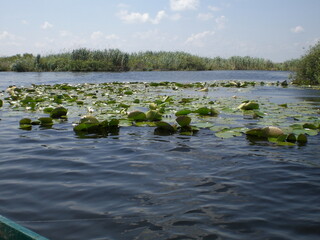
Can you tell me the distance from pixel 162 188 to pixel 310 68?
50.4 ft

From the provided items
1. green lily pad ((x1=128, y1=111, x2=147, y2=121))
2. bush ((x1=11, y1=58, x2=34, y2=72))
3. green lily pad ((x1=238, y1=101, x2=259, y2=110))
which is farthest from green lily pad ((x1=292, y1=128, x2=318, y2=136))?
bush ((x1=11, y1=58, x2=34, y2=72))

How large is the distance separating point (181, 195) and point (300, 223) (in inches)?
35.2

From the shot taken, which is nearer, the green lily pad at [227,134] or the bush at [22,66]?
the green lily pad at [227,134]

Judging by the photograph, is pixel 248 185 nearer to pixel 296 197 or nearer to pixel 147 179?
pixel 296 197

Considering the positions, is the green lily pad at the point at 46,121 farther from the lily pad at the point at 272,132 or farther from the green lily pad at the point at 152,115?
the lily pad at the point at 272,132

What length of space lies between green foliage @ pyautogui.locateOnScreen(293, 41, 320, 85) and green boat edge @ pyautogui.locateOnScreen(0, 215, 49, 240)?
1581 centimetres

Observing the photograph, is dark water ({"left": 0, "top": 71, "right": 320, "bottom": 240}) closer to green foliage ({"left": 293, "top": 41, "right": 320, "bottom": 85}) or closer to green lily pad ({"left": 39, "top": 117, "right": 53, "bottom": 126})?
green lily pad ({"left": 39, "top": 117, "right": 53, "bottom": 126})

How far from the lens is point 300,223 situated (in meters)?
2.07

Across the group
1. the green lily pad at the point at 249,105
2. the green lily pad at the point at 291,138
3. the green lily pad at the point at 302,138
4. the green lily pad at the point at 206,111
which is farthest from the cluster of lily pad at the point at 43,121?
the green lily pad at the point at 302,138

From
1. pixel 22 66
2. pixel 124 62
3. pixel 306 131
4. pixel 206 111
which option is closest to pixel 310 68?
pixel 206 111

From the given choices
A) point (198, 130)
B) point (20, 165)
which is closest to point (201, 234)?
point (20, 165)

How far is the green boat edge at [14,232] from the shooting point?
113cm

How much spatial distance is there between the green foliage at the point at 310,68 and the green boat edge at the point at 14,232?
51.9 feet

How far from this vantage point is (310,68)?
1573 centimetres
